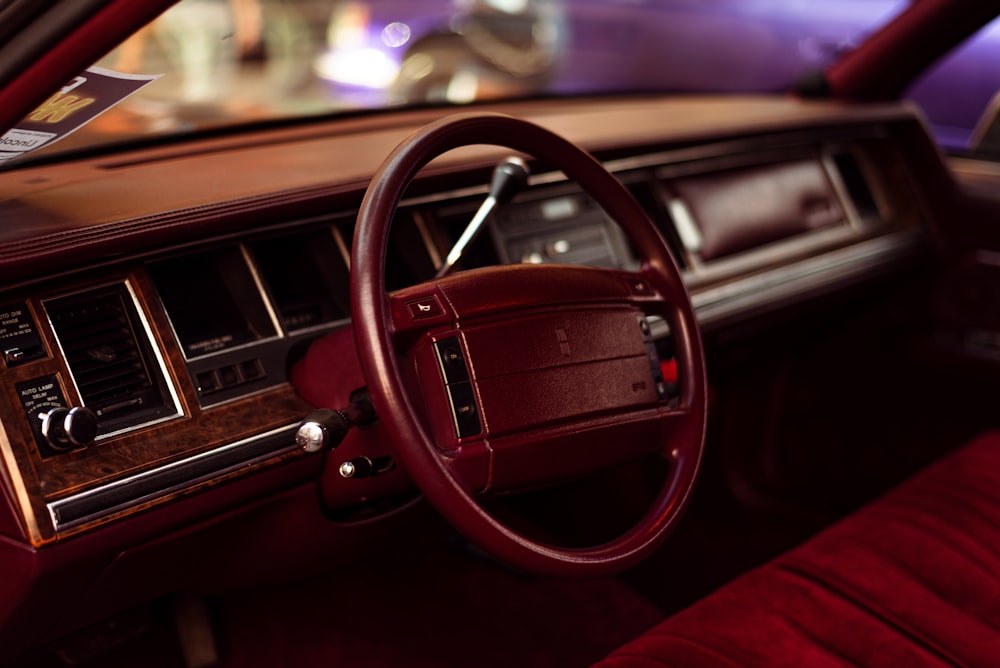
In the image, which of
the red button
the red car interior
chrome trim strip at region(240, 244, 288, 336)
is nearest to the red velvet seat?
the red car interior

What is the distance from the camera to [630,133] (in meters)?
1.82

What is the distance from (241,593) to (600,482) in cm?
73

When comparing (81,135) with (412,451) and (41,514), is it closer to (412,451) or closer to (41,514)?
(41,514)

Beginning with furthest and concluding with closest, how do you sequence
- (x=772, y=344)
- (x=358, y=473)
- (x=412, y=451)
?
(x=772, y=344) < (x=358, y=473) < (x=412, y=451)

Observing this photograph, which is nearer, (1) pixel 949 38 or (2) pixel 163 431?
(2) pixel 163 431

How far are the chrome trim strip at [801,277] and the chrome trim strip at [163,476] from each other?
2.73 ft

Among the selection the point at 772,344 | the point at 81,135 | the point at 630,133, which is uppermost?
the point at 81,135

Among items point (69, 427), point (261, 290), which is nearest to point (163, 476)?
point (69, 427)

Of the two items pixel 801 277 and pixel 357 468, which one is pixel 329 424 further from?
pixel 801 277

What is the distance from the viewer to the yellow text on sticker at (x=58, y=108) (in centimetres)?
100

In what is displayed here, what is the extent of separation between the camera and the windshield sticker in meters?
1.00

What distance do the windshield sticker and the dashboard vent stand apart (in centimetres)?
19

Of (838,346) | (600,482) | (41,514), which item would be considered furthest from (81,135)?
(838,346)

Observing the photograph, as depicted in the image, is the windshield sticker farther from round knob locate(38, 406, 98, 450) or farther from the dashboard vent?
round knob locate(38, 406, 98, 450)
